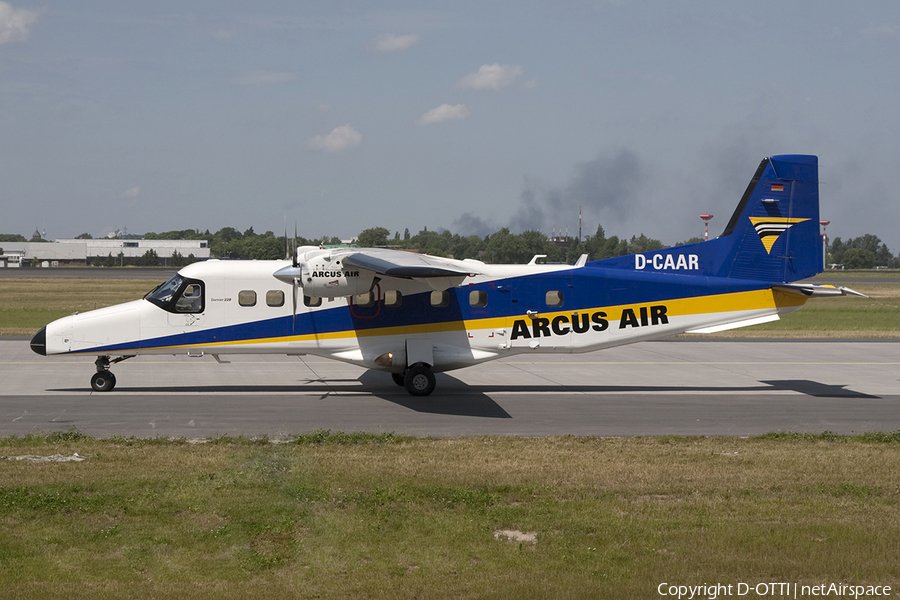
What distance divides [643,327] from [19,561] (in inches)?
575

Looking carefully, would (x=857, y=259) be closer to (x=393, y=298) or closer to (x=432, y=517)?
(x=393, y=298)

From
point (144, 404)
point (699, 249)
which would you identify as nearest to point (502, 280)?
A: point (699, 249)

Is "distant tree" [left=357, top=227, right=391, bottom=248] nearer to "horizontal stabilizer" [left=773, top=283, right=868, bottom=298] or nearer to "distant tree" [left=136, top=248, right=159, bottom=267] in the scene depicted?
"horizontal stabilizer" [left=773, top=283, right=868, bottom=298]

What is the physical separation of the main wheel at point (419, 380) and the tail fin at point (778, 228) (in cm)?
603

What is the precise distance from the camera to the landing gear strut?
18656mm

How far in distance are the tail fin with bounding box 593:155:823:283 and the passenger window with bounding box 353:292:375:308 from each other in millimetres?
6676

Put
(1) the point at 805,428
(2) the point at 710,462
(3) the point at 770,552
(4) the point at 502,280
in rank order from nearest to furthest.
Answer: (3) the point at 770,552 → (2) the point at 710,462 → (1) the point at 805,428 → (4) the point at 502,280

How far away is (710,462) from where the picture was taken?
12.6 metres

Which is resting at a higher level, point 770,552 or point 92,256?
point 92,256

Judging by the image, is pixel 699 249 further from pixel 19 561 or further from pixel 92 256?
pixel 92 256

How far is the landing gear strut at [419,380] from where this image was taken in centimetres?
1866

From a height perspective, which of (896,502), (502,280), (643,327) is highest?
(502,280)

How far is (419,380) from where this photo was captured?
1867cm

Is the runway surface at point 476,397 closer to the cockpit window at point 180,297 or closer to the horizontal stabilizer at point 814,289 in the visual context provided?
the cockpit window at point 180,297
